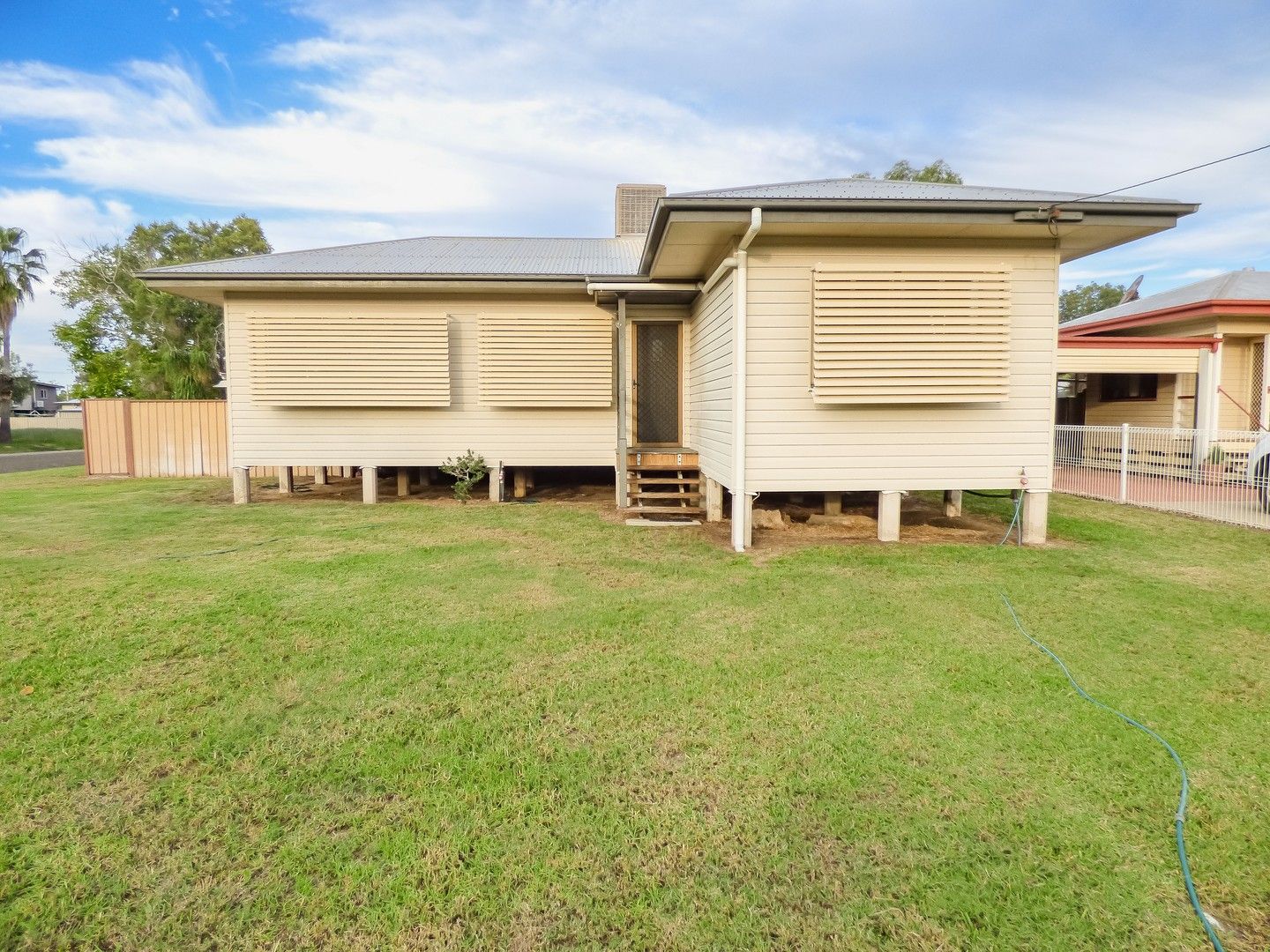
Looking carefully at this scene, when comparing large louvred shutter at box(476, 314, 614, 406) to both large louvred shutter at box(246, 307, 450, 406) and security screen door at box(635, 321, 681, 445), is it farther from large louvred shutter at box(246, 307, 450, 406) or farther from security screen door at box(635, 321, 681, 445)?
large louvred shutter at box(246, 307, 450, 406)

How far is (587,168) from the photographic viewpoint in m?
17.9

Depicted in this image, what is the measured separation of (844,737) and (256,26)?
Answer: 514 inches

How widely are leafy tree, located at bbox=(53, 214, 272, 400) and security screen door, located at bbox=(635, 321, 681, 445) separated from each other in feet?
68.9

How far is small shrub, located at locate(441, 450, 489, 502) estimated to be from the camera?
8586mm

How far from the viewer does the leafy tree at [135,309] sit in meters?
23.6

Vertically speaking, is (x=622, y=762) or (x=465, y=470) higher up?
(x=465, y=470)

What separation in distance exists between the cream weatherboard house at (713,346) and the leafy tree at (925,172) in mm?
21978

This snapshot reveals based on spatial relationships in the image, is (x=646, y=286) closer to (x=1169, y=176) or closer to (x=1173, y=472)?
(x=1169, y=176)

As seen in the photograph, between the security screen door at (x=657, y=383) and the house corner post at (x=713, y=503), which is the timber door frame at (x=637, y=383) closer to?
the security screen door at (x=657, y=383)

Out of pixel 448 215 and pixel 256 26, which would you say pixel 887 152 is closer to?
pixel 448 215

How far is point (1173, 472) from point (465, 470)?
1179 centimetres

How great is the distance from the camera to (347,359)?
8.45 metres

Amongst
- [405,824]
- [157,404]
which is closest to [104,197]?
[157,404]

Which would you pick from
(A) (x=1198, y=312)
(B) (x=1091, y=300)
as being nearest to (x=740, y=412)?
(A) (x=1198, y=312)
